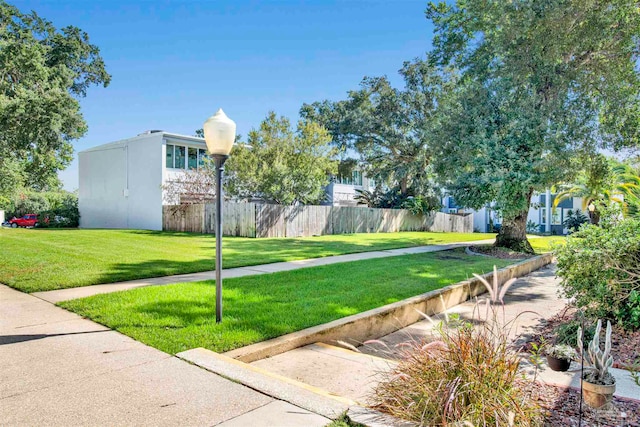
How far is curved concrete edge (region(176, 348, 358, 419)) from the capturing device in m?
2.89

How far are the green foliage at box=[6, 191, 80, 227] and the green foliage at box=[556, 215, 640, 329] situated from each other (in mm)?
30364

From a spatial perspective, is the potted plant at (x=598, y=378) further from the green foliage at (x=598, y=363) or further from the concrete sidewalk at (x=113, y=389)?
the concrete sidewalk at (x=113, y=389)

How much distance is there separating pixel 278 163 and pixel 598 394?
16.9m

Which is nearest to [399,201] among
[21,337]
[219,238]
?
[219,238]

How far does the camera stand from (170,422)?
266 cm

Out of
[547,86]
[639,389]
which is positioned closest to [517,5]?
[547,86]

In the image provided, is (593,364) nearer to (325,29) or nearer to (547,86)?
(547,86)

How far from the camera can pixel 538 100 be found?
13.1 meters

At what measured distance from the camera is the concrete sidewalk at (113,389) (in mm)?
2707

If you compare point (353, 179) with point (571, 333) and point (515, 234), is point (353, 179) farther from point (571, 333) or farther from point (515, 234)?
point (571, 333)

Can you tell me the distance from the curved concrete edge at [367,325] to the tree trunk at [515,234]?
687cm

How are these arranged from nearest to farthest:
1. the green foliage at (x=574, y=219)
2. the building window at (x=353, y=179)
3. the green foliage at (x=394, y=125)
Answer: the green foliage at (x=394, y=125)
the green foliage at (x=574, y=219)
the building window at (x=353, y=179)

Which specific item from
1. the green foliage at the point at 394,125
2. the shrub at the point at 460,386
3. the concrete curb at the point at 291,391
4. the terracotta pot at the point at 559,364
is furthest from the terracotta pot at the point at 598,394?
the green foliage at the point at 394,125

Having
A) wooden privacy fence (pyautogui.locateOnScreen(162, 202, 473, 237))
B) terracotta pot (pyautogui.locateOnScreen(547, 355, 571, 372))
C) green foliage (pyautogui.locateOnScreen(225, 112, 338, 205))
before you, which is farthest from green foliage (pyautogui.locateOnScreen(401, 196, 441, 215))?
terracotta pot (pyautogui.locateOnScreen(547, 355, 571, 372))
